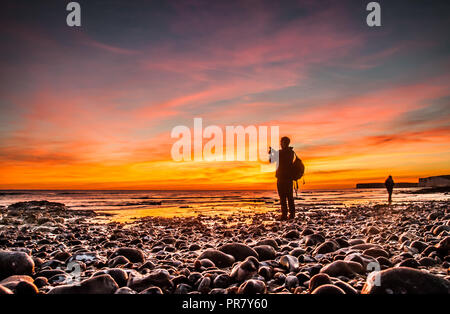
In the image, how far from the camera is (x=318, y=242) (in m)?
5.69

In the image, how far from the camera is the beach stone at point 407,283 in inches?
96.8

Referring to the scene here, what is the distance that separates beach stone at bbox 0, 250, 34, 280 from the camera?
3.81m

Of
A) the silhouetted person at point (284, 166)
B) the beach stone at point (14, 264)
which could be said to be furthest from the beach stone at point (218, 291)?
the silhouetted person at point (284, 166)

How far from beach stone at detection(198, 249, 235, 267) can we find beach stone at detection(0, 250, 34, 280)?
2503 millimetres

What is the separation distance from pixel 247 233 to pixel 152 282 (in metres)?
5.17

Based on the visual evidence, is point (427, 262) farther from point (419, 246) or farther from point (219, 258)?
point (219, 258)

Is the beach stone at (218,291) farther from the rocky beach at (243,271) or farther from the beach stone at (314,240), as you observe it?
the beach stone at (314,240)

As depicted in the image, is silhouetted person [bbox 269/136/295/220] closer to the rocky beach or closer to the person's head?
the person's head

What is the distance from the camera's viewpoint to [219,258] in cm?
436

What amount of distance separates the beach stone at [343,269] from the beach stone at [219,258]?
1.46 meters

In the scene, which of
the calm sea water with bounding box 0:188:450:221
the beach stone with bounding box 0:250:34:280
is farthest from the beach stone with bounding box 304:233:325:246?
the calm sea water with bounding box 0:188:450:221

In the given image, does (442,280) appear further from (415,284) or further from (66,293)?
(66,293)

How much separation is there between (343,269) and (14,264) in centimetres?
453
